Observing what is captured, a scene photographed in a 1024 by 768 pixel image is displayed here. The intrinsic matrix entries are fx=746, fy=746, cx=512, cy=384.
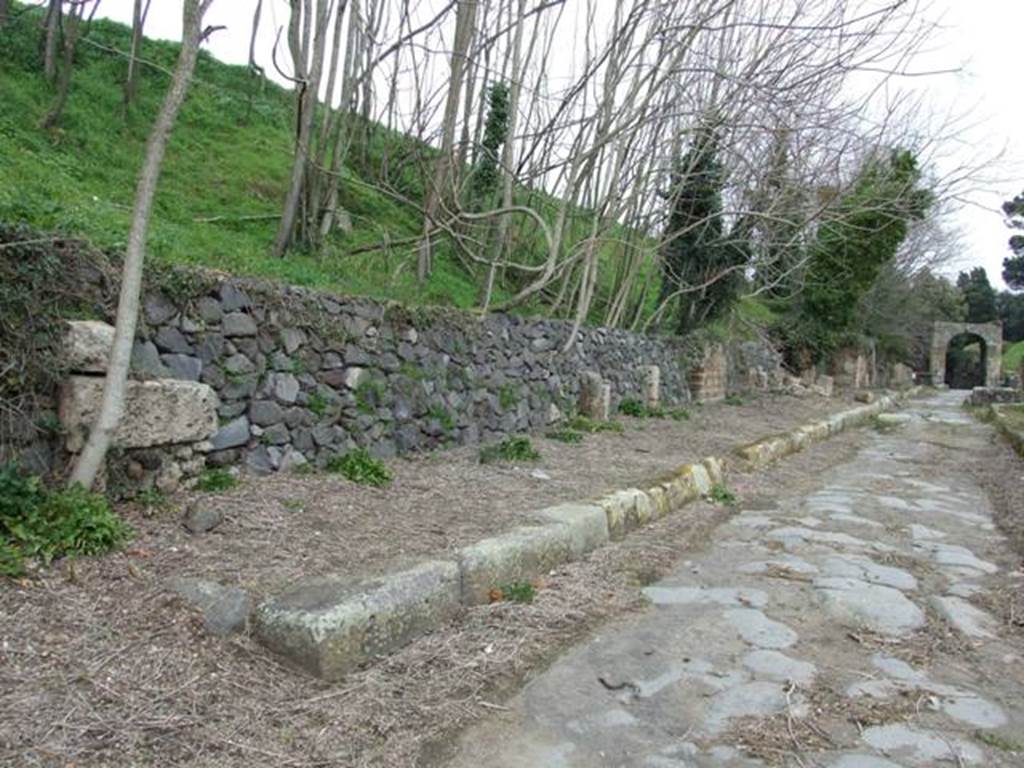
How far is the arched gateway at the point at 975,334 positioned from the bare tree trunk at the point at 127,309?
4487cm

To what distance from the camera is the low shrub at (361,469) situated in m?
4.85

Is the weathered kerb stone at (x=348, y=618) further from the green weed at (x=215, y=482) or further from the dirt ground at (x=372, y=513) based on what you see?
the green weed at (x=215, y=482)

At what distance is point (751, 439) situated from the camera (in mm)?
8930

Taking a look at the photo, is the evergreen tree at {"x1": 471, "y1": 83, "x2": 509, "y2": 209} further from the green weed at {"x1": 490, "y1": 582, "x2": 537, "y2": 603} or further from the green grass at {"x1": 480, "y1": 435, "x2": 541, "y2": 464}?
the green weed at {"x1": 490, "y1": 582, "x2": 537, "y2": 603}

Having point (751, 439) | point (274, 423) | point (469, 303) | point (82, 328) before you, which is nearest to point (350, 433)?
point (274, 423)

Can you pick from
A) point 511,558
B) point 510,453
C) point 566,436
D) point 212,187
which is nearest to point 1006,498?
point 566,436

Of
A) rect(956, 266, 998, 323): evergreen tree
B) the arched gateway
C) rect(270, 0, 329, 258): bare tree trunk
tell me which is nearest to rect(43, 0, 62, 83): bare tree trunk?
rect(270, 0, 329, 258): bare tree trunk

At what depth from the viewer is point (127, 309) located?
326 centimetres

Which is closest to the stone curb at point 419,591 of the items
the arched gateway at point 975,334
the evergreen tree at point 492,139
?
the evergreen tree at point 492,139

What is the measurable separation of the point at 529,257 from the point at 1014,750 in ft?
30.6

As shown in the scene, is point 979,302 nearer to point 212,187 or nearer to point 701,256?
point 701,256

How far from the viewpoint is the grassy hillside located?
584 cm

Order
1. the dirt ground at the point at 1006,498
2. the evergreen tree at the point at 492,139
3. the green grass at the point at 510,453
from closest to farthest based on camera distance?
the dirt ground at the point at 1006,498, the green grass at the point at 510,453, the evergreen tree at the point at 492,139

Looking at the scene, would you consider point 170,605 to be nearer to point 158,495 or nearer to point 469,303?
point 158,495
